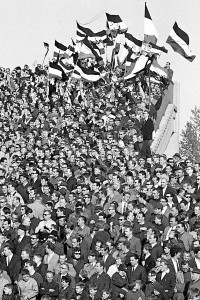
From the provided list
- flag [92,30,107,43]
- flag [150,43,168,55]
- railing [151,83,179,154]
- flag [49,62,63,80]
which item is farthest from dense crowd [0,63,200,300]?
flag [92,30,107,43]

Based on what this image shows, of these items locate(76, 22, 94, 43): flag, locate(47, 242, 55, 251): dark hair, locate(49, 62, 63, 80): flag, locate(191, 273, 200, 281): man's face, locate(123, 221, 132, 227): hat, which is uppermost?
locate(76, 22, 94, 43): flag

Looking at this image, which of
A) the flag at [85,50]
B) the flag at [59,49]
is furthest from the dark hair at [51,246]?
the flag at [59,49]

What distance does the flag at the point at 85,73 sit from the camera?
36531mm

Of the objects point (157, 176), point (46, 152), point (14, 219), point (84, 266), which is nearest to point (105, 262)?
point (84, 266)

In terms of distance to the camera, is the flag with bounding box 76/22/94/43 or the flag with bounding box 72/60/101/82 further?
the flag with bounding box 76/22/94/43

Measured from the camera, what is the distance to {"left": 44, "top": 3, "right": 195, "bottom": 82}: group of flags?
32781 millimetres

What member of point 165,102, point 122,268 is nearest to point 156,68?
point 165,102

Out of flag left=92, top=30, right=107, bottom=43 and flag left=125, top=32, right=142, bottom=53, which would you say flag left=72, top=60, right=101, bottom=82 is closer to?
flag left=125, top=32, right=142, bottom=53

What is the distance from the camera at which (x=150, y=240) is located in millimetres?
19984

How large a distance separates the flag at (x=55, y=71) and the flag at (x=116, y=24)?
10.4 ft

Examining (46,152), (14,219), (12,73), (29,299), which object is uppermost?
(12,73)

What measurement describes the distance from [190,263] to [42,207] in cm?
504

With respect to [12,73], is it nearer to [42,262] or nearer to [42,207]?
[42,207]

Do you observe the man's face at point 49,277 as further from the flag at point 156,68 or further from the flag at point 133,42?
the flag at point 133,42
